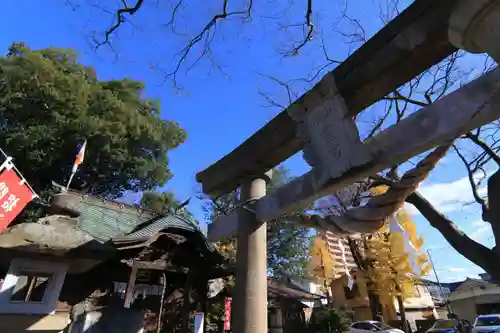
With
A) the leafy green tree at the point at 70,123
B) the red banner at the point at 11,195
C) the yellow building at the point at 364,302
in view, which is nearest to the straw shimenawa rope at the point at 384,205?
the red banner at the point at 11,195

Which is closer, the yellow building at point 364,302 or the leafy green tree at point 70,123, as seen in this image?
the leafy green tree at point 70,123

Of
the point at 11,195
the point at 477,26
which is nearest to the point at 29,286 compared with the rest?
the point at 11,195

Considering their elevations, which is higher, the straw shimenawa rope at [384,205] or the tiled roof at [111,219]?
the tiled roof at [111,219]

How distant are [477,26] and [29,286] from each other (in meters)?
8.75

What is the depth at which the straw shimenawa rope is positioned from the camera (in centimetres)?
274

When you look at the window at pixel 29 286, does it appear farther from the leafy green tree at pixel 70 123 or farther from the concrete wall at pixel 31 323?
the leafy green tree at pixel 70 123

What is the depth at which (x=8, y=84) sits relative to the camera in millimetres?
15875

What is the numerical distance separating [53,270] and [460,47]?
780 cm

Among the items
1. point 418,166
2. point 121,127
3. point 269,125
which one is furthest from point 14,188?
point 121,127

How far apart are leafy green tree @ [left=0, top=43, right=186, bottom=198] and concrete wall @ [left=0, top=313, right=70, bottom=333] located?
36.2ft

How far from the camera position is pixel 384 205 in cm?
274

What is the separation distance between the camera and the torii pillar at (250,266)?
294cm

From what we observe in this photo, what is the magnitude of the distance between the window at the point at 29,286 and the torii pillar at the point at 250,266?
17.7 feet

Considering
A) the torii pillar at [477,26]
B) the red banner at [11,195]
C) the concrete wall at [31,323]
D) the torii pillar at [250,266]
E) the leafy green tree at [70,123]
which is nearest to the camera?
the torii pillar at [477,26]
